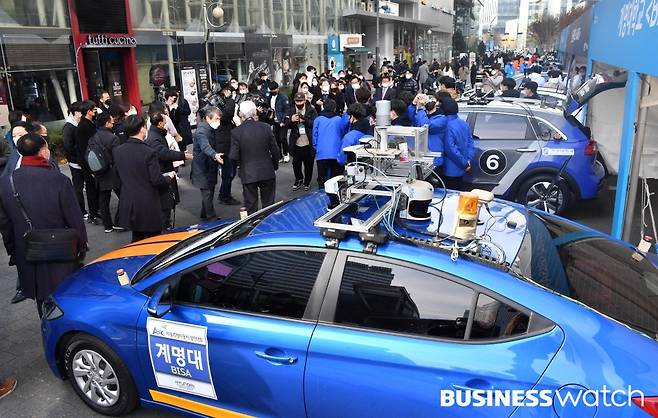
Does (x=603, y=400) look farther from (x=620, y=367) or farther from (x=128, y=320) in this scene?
(x=128, y=320)

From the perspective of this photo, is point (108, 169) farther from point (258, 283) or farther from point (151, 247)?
point (258, 283)

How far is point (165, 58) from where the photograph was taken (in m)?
16.3

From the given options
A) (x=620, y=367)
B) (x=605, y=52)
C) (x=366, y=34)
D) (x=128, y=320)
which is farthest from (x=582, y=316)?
(x=366, y=34)

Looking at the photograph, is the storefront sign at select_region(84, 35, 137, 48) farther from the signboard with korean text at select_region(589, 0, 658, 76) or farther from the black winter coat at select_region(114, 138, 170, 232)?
the signboard with korean text at select_region(589, 0, 658, 76)

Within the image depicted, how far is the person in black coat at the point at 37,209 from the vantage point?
13.4 feet

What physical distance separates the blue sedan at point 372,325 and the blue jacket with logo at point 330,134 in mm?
4286

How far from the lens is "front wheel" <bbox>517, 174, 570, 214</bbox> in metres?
7.17

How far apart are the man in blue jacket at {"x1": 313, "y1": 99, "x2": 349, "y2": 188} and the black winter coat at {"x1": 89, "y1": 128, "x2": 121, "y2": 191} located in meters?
2.77

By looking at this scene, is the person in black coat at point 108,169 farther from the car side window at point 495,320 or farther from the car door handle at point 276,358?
the car side window at point 495,320

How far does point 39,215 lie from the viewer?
414cm

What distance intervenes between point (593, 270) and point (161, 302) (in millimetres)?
2424

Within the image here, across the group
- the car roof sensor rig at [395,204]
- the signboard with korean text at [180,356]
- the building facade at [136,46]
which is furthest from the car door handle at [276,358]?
the building facade at [136,46]

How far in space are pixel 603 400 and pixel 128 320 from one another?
257 centimetres

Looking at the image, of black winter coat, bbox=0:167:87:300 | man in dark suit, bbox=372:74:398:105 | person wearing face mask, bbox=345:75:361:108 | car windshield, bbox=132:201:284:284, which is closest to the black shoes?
black winter coat, bbox=0:167:87:300
